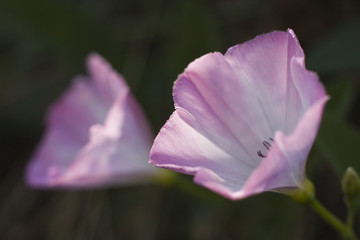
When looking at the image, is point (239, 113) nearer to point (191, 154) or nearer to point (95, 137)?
point (191, 154)

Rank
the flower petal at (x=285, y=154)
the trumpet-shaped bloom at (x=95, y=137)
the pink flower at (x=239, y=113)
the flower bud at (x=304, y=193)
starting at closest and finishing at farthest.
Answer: the flower petal at (x=285, y=154), the pink flower at (x=239, y=113), the flower bud at (x=304, y=193), the trumpet-shaped bloom at (x=95, y=137)

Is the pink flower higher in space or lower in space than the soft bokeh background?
higher

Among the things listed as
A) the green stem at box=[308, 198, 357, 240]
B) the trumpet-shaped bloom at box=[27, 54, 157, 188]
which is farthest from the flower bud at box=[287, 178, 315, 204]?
the trumpet-shaped bloom at box=[27, 54, 157, 188]

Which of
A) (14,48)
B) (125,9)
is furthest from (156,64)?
(14,48)

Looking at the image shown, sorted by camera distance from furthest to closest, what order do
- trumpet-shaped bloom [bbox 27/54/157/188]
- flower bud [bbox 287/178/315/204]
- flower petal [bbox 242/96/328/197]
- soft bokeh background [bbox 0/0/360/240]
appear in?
1. soft bokeh background [bbox 0/0/360/240]
2. trumpet-shaped bloom [bbox 27/54/157/188]
3. flower bud [bbox 287/178/315/204]
4. flower petal [bbox 242/96/328/197]

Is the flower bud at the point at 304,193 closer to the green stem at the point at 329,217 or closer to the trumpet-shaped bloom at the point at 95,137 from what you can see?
the green stem at the point at 329,217

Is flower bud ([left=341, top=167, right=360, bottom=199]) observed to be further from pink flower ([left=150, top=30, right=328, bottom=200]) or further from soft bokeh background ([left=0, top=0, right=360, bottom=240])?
soft bokeh background ([left=0, top=0, right=360, bottom=240])

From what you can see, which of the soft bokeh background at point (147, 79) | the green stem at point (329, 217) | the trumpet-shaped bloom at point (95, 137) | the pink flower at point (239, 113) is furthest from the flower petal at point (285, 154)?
the soft bokeh background at point (147, 79)
